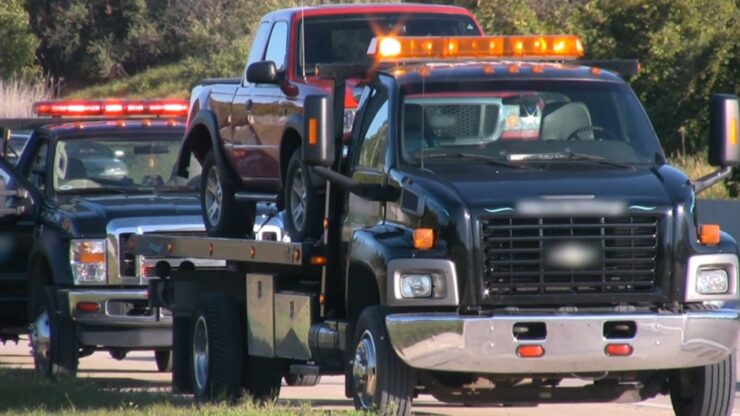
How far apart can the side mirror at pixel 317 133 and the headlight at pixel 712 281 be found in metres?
2.26

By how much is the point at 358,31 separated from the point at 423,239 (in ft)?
11.4

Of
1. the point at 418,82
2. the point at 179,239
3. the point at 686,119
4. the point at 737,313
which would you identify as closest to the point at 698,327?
the point at 737,313

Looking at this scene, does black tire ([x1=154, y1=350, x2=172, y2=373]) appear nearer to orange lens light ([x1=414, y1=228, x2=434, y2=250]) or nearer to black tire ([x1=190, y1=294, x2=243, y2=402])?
black tire ([x1=190, y1=294, x2=243, y2=402])

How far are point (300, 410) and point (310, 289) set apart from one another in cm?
123

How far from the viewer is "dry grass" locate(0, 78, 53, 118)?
134 ft

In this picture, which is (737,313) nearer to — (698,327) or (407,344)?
(698,327)

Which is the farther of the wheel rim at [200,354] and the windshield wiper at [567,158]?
the wheel rim at [200,354]

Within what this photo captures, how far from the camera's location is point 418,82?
1048 centimetres

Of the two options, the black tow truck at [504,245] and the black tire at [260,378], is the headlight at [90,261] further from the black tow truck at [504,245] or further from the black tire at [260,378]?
the black tow truck at [504,245]

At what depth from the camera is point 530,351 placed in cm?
933

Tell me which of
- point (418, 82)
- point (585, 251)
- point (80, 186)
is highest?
point (418, 82)

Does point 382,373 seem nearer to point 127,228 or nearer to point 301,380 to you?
point 301,380

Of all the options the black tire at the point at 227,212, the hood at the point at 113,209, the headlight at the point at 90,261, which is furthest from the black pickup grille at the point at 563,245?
the headlight at the point at 90,261

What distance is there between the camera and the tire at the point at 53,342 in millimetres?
14445
